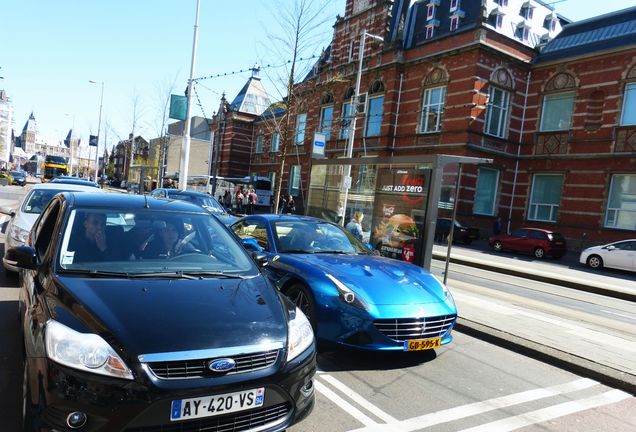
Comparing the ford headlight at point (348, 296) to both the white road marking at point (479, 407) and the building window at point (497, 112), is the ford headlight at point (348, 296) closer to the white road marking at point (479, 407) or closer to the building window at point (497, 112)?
the white road marking at point (479, 407)

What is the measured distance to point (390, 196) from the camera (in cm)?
923

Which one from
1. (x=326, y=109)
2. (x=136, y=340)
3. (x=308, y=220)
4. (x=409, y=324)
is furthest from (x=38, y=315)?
(x=326, y=109)

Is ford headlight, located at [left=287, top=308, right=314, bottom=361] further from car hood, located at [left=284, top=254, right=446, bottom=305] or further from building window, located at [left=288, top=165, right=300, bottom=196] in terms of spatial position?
building window, located at [left=288, top=165, right=300, bottom=196]

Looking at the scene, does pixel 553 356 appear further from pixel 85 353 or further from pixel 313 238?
pixel 85 353

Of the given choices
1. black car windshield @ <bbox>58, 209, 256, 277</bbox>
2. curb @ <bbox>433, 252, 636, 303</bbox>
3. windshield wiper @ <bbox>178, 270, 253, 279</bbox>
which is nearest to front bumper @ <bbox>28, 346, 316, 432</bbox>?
black car windshield @ <bbox>58, 209, 256, 277</bbox>

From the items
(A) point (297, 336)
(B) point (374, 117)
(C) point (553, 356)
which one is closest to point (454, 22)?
(B) point (374, 117)

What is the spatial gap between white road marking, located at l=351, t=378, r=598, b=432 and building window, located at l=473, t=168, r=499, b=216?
23.7m

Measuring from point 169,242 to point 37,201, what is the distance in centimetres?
554

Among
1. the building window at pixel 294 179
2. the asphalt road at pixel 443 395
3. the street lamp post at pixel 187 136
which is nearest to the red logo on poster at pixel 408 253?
the asphalt road at pixel 443 395

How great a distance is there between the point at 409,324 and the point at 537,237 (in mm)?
19717

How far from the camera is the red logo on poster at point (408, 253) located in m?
8.37

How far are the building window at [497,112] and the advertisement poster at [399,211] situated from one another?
20.0 m

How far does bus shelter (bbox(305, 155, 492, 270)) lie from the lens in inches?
318

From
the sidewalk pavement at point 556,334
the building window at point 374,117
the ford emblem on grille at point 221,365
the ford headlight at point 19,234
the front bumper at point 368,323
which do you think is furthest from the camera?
the building window at point 374,117
